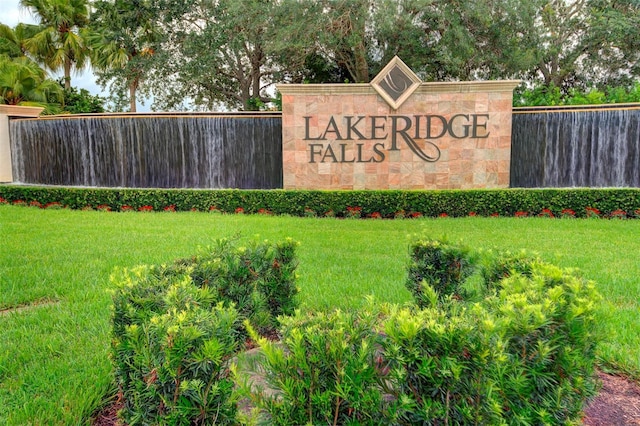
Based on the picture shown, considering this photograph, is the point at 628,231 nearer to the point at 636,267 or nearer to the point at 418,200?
the point at 636,267

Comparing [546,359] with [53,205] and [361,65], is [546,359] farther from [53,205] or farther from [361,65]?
[361,65]

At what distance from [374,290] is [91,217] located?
7.28 metres

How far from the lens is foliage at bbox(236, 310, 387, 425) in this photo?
1604mm

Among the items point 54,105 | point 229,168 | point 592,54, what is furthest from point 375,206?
point 54,105

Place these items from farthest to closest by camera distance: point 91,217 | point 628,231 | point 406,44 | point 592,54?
point 592,54 → point 406,44 → point 91,217 → point 628,231

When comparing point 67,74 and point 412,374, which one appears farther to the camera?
point 67,74

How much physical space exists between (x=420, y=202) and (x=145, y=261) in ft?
21.3

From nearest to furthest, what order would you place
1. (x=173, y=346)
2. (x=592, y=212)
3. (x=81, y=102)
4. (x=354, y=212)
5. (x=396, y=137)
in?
(x=173, y=346), (x=592, y=212), (x=354, y=212), (x=396, y=137), (x=81, y=102)

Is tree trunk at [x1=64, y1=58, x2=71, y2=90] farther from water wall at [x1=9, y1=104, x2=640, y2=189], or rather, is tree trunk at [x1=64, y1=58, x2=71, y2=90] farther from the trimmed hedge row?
the trimmed hedge row

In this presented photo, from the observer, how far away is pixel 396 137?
38.2ft

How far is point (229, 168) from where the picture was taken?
13.0 meters

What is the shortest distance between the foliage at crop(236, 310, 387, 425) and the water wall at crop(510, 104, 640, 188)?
11.9 metres

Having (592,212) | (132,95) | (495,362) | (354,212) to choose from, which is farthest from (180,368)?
(132,95)

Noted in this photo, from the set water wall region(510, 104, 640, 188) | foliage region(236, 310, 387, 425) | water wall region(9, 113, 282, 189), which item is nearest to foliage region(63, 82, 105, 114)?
water wall region(9, 113, 282, 189)
